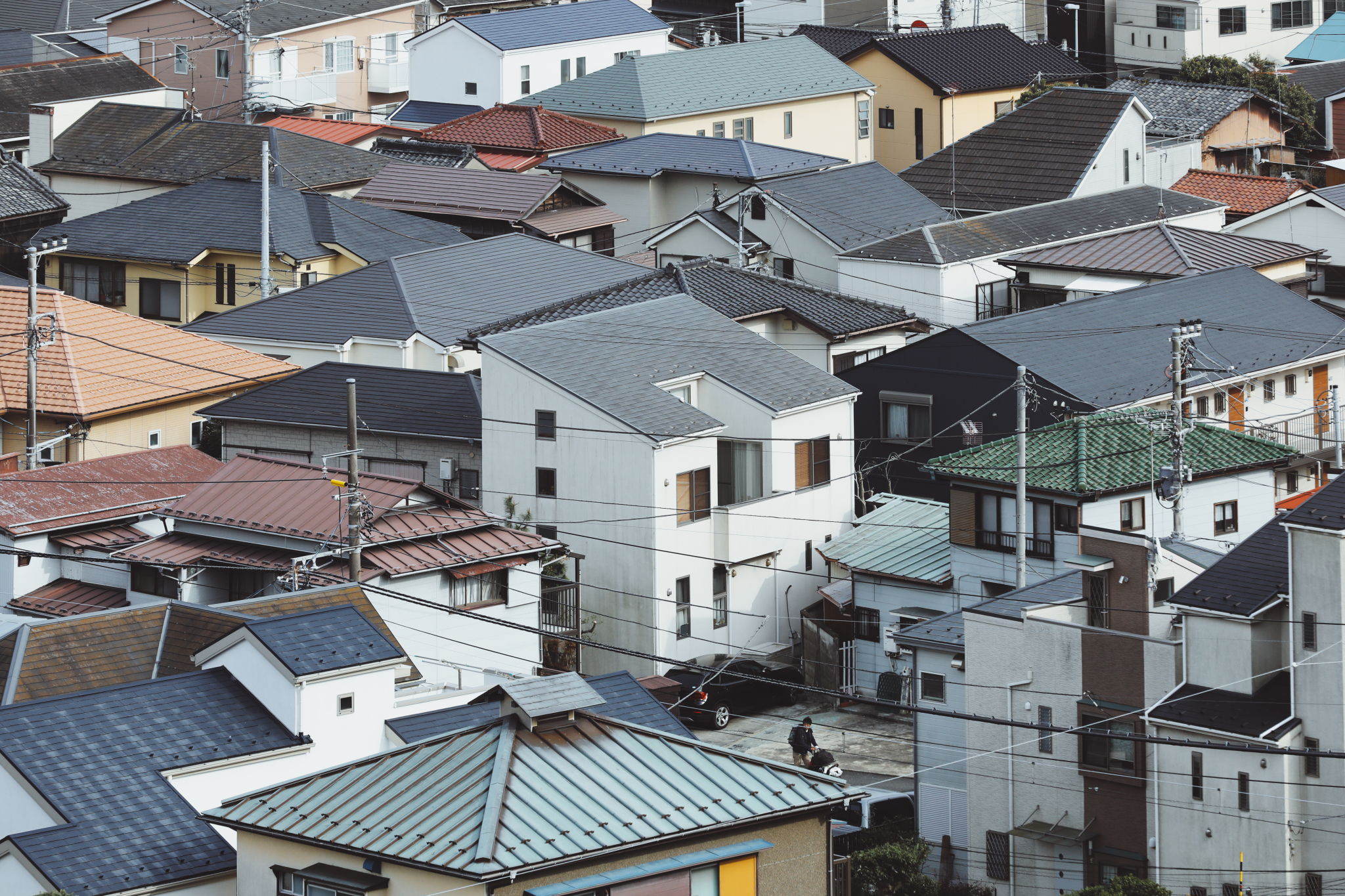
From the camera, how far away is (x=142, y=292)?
168 ft

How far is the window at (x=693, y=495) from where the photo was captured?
121 feet

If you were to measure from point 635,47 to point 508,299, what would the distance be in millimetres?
26845

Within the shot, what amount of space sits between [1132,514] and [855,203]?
20016mm

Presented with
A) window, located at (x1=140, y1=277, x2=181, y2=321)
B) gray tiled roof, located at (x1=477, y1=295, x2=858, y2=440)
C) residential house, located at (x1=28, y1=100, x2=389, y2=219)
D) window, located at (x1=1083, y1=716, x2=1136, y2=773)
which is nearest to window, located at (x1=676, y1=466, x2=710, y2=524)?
gray tiled roof, located at (x1=477, y1=295, x2=858, y2=440)

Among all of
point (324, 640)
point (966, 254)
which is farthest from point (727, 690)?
point (966, 254)

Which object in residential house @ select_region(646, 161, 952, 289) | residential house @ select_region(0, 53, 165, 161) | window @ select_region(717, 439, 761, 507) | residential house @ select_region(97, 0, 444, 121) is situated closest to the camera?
window @ select_region(717, 439, 761, 507)

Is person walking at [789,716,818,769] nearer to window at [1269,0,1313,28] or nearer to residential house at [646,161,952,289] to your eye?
residential house at [646,161,952,289]

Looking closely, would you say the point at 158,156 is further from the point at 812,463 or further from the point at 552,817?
the point at 552,817

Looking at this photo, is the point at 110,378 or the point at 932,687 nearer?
the point at 932,687

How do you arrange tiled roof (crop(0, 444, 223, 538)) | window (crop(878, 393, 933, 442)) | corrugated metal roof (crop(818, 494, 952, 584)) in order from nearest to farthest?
tiled roof (crop(0, 444, 223, 538)) < corrugated metal roof (crop(818, 494, 952, 584)) < window (crop(878, 393, 933, 442))

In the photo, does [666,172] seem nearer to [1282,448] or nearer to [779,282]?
[779,282]

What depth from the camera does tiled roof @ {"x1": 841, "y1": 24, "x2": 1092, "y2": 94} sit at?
6606 centimetres

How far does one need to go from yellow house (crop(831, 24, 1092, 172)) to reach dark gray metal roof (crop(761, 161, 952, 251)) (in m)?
11.4

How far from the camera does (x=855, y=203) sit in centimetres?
5269
